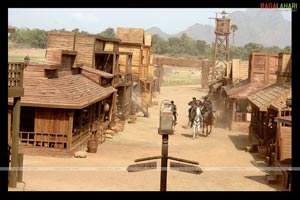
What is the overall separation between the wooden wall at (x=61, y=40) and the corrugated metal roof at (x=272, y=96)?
40.9 ft

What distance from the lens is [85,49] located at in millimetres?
26609

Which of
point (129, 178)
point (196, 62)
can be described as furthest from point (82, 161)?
point (196, 62)

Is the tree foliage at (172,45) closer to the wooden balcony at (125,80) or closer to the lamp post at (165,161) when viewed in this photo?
the wooden balcony at (125,80)

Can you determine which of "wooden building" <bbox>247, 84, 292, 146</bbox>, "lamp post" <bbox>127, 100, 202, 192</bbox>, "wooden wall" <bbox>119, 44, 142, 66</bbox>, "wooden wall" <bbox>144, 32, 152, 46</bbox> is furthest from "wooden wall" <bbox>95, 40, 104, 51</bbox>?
"lamp post" <bbox>127, 100, 202, 192</bbox>

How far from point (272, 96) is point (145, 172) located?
7949mm

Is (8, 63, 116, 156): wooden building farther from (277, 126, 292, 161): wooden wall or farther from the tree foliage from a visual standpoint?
the tree foliage

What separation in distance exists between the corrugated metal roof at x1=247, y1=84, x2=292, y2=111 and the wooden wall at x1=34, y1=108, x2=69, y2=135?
890 centimetres

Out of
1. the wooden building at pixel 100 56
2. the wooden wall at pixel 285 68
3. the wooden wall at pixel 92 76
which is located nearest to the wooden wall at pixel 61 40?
the wooden building at pixel 100 56

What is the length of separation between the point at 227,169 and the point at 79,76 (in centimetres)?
1031

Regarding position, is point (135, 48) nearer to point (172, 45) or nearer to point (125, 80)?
point (125, 80)

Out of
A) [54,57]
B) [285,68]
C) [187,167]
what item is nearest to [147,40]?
[54,57]

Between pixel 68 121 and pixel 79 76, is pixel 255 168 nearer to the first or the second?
pixel 68 121

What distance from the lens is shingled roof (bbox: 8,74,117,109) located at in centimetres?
1666

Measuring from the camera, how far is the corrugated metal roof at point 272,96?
17.8 metres
